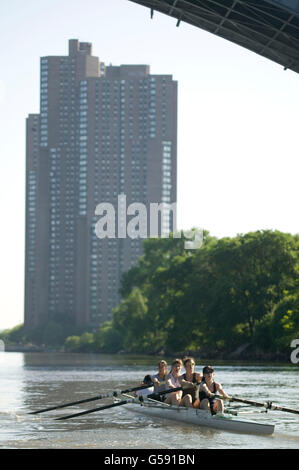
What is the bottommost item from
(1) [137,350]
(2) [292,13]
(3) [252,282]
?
(1) [137,350]

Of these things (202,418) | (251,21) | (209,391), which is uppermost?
(251,21)

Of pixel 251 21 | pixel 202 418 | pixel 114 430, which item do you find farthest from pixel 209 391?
pixel 251 21

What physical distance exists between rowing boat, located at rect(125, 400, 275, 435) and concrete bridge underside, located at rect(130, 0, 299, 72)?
16.0m

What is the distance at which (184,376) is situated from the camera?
1141 inches

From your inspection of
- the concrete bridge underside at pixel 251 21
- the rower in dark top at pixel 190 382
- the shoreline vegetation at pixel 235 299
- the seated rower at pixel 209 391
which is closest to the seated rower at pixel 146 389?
the rower in dark top at pixel 190 382

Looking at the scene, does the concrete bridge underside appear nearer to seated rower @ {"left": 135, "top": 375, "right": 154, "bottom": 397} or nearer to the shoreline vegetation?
seated rower @ {"left": 135, "top": 375, "right": 154, "bottom": 397}

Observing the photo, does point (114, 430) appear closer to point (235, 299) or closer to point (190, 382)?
point (190, 382)

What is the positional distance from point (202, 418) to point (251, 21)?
19062 mm

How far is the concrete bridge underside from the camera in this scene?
36.8m

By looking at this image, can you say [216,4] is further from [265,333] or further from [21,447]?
[265,333]

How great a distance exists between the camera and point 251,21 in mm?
39094

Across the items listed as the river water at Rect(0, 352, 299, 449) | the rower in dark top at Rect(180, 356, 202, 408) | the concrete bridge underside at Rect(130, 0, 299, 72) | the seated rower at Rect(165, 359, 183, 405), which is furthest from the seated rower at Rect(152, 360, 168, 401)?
the concrete bridge underside at Rect(130, 0, 299, 72)

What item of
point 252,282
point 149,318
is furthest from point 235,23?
point 149,318
